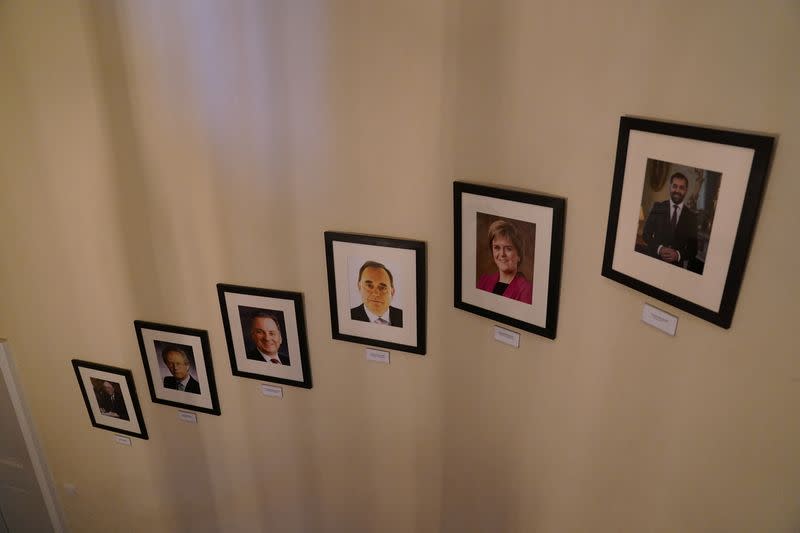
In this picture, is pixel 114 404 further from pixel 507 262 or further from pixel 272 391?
pixel 507 262

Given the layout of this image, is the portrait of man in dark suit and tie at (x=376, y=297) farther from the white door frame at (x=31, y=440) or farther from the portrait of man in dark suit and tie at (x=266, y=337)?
the white door frame at (x=31, y=440)

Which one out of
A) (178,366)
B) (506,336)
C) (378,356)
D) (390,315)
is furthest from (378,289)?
(178,366)

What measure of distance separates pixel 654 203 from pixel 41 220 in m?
3.40

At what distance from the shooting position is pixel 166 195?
3.35 metres

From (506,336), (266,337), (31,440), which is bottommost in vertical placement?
(31,440)

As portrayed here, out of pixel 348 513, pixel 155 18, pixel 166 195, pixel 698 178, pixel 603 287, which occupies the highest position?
pixel 155 18

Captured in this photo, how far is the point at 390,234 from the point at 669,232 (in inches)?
51.6

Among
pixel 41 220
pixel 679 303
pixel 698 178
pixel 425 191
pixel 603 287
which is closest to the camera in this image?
pixel 698 178

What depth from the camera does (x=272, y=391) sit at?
369cm

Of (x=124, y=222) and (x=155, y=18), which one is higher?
(x=155, y=18)

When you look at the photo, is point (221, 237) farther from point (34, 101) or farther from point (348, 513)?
point (348, 513)

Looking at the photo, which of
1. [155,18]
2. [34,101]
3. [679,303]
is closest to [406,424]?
[679,303]

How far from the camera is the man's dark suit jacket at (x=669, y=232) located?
82.0 inches

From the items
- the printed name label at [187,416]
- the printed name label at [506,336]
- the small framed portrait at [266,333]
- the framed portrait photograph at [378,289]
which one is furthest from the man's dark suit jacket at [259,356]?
the printed name label at [506,336]
